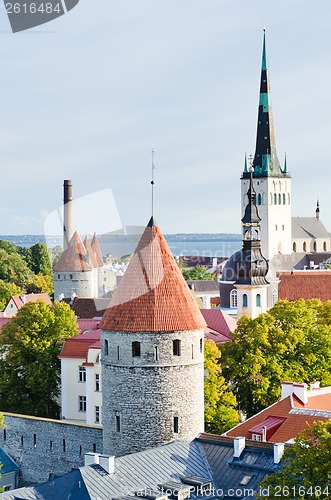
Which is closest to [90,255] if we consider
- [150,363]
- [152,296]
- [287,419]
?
[287,419]

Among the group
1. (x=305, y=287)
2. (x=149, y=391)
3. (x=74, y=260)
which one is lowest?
(x=149, y=391)

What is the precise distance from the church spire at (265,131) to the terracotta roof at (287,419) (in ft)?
228

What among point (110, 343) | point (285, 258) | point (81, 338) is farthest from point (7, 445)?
point (285, 258)

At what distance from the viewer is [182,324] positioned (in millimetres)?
25797

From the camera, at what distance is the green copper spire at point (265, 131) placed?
9756 cm

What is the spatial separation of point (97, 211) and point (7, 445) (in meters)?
9.78

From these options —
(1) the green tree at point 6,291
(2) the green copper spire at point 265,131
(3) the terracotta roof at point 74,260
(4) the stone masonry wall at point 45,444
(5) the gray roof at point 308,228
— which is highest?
(2) the green copper spire at point 265,131

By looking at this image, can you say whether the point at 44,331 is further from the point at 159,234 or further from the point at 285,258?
the point at 285,258

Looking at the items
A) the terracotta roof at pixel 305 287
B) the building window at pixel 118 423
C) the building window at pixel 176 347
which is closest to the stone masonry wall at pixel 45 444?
the building window at pixel 118 423

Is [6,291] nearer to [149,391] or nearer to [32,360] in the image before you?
[32,360]

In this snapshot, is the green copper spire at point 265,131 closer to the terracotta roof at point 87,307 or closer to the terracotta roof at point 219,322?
the terracotta roof at point 87,307

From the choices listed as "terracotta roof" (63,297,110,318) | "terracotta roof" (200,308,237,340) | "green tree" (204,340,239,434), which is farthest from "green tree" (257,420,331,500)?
"terracotta roof" (63,297,110,318)

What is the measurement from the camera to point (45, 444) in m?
31.0

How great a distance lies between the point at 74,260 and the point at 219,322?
2285 cm
